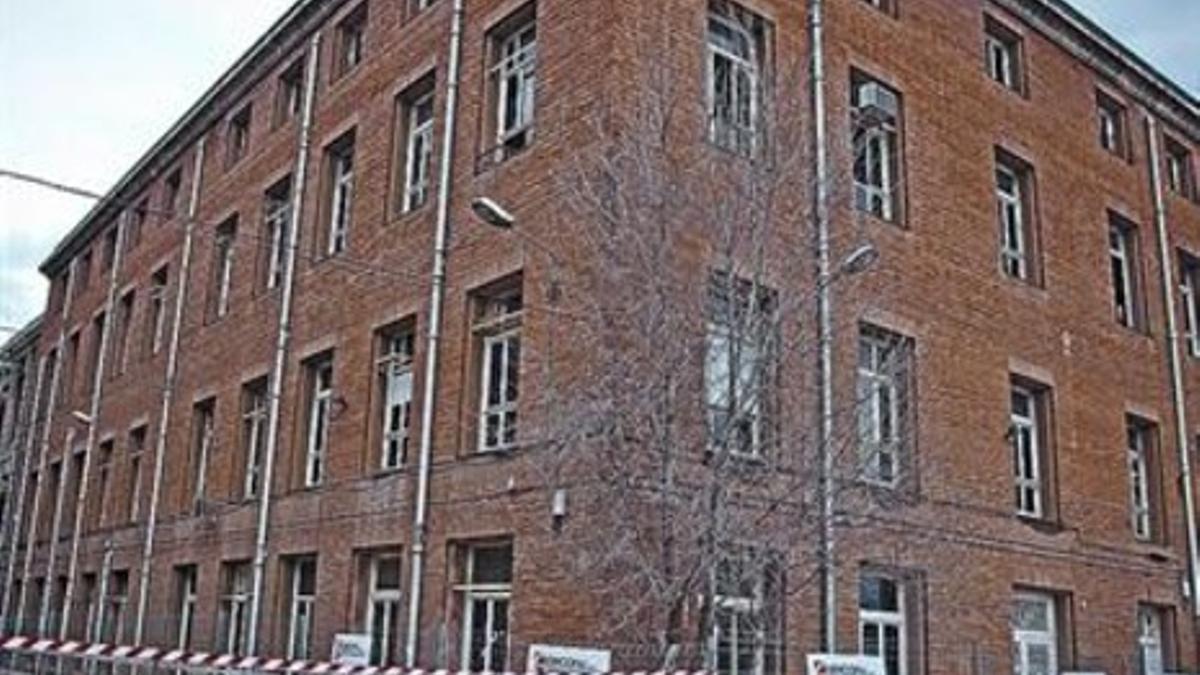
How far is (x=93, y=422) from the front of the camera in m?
28.6

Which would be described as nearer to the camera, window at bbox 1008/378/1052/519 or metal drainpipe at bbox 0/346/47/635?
window at bbox 1008/378/1052/519

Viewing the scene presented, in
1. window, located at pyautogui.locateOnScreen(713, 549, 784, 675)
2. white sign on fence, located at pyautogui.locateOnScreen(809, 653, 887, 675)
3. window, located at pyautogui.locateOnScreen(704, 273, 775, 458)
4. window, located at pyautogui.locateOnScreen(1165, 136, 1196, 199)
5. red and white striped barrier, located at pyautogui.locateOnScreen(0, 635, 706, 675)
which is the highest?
window, located at pyautogui.locateOnScreen(1165, 136, 1196, 199)

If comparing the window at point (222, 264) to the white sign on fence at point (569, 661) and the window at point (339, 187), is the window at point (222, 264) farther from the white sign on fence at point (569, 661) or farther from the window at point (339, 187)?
the white sign on fence at point (569, 661)

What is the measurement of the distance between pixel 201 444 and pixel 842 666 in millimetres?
14922

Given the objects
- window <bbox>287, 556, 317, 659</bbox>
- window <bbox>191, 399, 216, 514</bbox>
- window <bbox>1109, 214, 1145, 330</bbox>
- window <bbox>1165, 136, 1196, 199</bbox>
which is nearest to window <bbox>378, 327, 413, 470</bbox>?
window <bbox>287, 556, 317, 659</bbox>

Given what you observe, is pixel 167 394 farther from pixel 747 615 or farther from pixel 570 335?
pixel 747 615

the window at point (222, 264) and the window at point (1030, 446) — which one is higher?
the window at point (222, 264)

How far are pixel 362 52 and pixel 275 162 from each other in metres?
3.13

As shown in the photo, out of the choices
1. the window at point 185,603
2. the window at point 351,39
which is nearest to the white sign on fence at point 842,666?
the window at point 351,39

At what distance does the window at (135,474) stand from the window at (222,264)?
3.81 m

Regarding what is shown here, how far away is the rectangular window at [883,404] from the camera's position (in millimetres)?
13812

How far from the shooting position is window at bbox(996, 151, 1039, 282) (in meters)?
18.7

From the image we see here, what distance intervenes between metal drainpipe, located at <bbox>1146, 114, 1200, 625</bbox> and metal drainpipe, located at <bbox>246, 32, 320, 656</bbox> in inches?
562

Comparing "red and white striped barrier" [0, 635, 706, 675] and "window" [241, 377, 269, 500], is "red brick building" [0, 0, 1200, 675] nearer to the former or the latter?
"window" [241, 377, 269, 500]
